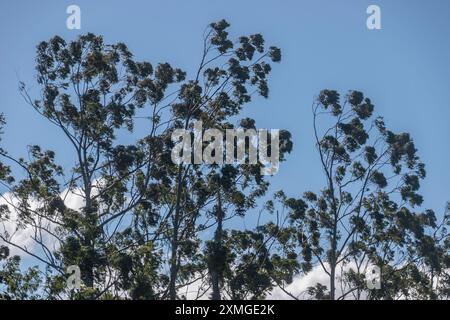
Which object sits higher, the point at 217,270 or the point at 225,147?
the point at 225,147

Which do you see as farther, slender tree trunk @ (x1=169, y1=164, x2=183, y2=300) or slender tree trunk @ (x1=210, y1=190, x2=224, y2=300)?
slender tree trunk @ (x1=210, y1=190, x2=224, y2=300)

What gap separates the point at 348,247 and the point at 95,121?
15.3m

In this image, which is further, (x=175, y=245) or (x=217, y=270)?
(x=175, y=245)

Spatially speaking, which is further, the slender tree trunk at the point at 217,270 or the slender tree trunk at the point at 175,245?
the slender tree trunk at the point at 217,270

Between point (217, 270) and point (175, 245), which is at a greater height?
point (175, 245)

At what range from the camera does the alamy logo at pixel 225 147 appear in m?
36.8

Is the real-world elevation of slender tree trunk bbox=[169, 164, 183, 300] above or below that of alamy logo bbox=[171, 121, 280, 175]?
below

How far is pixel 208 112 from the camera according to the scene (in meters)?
38.6

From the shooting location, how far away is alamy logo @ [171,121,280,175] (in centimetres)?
3684

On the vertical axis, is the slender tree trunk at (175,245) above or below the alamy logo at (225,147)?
below

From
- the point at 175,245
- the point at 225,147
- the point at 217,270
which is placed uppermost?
the point at 225,147

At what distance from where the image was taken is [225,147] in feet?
122
